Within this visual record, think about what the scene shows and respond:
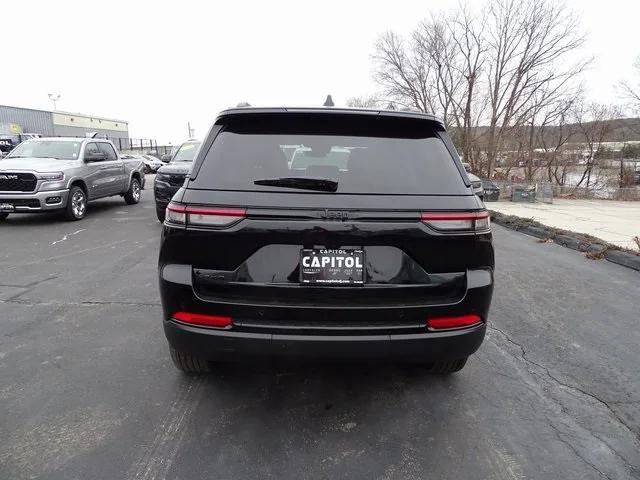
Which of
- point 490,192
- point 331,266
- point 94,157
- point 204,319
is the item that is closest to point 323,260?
point 331,266

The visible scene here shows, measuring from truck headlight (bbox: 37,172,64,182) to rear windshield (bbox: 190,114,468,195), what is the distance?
8.01m

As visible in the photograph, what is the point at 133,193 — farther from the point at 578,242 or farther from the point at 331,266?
the point at 331,266

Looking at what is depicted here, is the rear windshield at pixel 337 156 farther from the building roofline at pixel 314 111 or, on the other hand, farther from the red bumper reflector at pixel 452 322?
the red bumper reflector at pixel 452 322

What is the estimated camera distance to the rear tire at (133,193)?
482 inches

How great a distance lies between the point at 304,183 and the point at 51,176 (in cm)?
855

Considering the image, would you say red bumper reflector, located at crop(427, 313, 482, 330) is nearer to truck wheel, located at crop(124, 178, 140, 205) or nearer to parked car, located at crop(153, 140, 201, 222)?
parked car, located at crop(153, 140, 201, 222)

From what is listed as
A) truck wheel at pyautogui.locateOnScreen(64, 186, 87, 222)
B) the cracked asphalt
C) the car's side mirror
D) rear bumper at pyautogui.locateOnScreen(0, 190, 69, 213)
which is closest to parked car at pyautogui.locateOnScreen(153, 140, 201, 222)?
truck wheel at pyautogui.locateOnScreen(64, 186, 87, 222)

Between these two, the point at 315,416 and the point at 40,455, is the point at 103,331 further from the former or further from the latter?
the point at 315,416

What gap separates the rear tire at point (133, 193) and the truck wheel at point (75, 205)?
2580mm

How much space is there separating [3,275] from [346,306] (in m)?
5.29

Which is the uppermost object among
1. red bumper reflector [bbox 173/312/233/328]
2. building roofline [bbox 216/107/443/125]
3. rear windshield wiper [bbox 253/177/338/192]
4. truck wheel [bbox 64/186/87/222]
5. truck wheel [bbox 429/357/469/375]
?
building roofline [bbox 216/107/443/125]

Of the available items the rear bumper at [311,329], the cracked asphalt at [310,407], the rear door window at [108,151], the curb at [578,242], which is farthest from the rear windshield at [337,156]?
the rear door window at [108,151]

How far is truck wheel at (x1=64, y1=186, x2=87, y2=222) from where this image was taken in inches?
355

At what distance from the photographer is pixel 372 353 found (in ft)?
7.20
